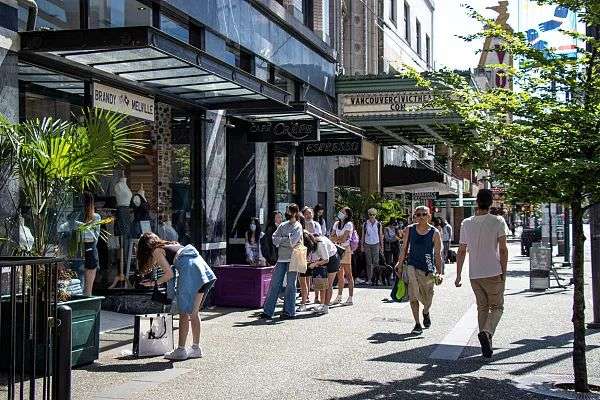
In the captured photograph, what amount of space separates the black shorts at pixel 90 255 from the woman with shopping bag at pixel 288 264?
8.79 ft

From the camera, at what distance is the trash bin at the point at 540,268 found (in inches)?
696

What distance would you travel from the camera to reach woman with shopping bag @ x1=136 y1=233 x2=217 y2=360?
907 centimetres

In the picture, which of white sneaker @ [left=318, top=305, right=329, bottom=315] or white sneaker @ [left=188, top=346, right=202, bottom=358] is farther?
white sneaker @ [left=318, top=305, right=329, bottom=315]

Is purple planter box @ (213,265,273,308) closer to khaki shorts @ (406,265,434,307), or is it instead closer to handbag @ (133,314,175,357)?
khaki shorts @ (406,265,434,307)

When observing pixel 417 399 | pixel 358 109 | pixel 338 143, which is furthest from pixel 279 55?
pixel 417 399

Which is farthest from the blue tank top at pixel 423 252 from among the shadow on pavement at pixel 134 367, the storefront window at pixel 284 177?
the storefront window at pixel 284 177

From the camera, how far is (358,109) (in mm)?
23781

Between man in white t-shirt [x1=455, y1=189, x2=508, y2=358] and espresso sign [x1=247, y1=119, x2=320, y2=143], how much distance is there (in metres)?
7.64

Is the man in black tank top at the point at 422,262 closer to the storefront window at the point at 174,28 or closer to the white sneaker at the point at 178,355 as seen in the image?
the white sneaker at the point at 178,355

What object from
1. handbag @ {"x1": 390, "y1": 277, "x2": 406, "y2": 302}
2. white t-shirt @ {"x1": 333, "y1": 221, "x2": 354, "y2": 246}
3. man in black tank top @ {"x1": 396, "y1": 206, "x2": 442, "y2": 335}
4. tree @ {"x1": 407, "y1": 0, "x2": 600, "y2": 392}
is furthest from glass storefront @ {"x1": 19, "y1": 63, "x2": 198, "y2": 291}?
tree @ {"x1": 407, "y1": 0, "x2": 600, "y2": 392}

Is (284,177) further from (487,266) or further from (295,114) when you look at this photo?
(487,266)

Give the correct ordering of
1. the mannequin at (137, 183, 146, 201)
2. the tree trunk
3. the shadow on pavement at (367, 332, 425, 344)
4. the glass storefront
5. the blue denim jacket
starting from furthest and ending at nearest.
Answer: the mannequin at (137, 183, 146, 201) < the glass storefront < the shadow on pavement at (367, 332, 425, 344) < the blue denim jacket < the tree trunk

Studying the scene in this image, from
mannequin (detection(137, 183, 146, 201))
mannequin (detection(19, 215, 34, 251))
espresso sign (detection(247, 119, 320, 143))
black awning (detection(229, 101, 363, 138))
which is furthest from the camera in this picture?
espresso sign (detection(247, 119, 320, 143))

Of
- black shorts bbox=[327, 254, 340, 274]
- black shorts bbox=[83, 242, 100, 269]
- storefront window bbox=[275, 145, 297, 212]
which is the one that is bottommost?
black shorts bbox=[327, 254, 340, 274]
